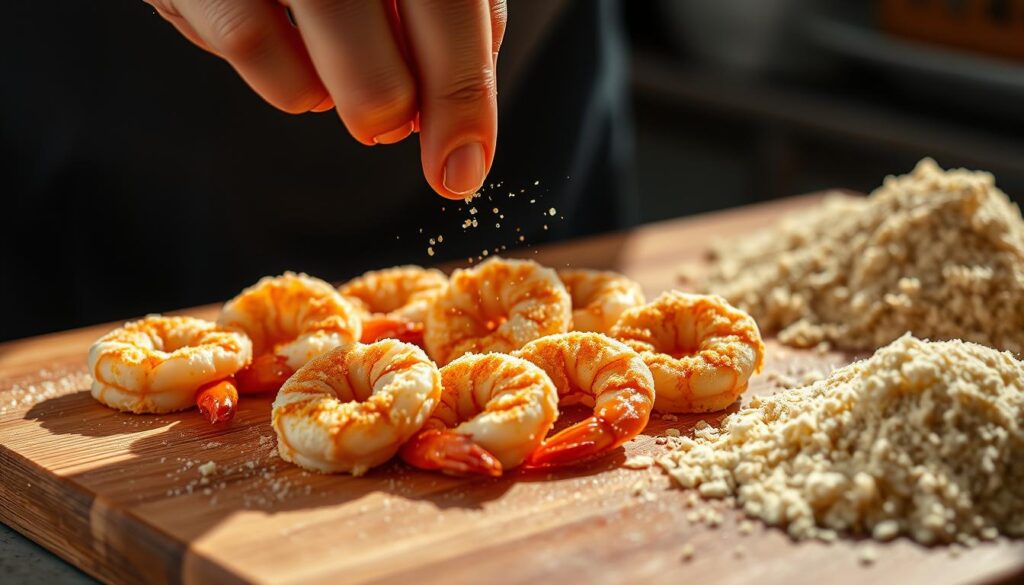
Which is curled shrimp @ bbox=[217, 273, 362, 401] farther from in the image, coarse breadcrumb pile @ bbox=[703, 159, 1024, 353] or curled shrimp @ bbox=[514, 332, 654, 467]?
coarse breadcrumb pile @ bbox=[703, 159, 1024, 353]

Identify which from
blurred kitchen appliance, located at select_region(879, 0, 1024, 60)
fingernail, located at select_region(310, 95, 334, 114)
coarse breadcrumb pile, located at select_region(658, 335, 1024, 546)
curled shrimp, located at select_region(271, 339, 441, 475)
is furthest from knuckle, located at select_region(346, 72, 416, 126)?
blurred kitchen appliance, located at select_region(879, 0, 1024, 60)

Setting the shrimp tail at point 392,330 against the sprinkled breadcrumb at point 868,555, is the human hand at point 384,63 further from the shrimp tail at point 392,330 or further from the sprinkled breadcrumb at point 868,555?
the sprinkled breadcrumb at point 868,555

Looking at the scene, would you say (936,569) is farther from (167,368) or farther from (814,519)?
(167,368)

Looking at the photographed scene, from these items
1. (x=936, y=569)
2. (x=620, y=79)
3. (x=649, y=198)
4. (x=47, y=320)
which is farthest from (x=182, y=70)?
(x=649, y=198)

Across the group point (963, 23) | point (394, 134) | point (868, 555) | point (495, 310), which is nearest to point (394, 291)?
point (495, 310)

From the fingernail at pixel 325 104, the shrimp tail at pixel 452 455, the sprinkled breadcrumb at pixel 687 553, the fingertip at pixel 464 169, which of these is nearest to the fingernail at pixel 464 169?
the fingertip at pixel 464 169
